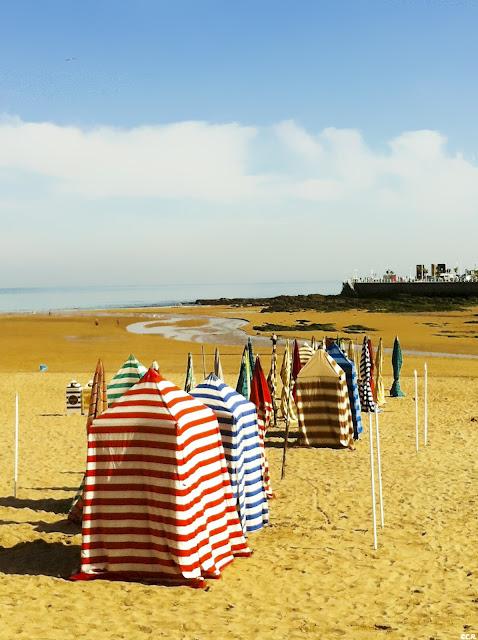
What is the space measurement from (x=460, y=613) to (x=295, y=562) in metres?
2.16

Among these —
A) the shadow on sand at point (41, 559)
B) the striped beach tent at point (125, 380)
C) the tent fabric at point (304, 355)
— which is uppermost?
the striped beach tent at point (125, 380)

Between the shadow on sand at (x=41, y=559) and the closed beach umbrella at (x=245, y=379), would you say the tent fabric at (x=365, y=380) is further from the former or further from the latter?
the shadow on sand at (x=41, y=559)

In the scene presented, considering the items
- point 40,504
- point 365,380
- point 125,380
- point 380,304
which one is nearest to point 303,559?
point 125,380

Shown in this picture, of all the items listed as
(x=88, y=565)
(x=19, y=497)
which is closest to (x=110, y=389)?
(x=19, y=497)


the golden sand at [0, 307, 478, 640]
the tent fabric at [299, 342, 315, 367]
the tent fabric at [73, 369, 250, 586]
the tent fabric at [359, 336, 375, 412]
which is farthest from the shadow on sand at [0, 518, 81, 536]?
the tent fabric at [359, 336, 375, 412]

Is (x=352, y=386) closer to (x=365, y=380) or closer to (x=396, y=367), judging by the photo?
(x=365, y=380)

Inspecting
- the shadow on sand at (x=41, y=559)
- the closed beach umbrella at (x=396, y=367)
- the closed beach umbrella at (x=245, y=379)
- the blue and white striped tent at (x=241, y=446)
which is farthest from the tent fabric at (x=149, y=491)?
the closed beach umbrella at (x=396, y=367)

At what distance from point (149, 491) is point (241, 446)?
1822mm

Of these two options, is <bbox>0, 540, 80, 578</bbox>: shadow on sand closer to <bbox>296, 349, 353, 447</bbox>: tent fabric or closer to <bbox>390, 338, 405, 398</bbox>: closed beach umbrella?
<bbox>296, 349, 353, 447</bbox>: tent fabric

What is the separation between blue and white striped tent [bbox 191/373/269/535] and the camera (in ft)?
29.4

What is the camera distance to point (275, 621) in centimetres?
683

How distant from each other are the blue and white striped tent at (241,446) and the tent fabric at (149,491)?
0.93 metres

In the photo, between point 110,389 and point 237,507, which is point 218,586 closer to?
point 237,507

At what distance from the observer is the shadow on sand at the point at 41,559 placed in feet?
26.6
